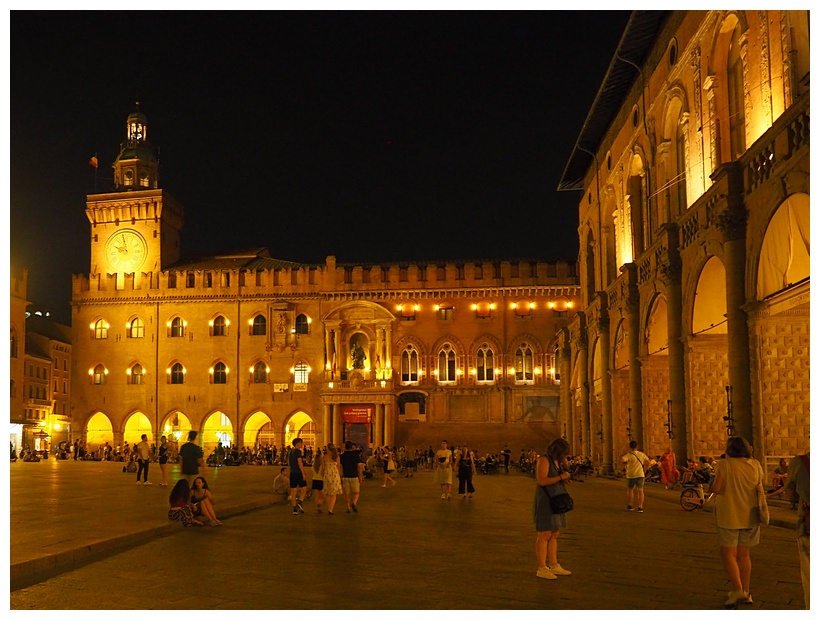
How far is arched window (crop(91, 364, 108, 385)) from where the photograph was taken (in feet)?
190

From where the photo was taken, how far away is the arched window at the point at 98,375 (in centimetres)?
5806

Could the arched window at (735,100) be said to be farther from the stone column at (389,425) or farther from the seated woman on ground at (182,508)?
the stone column at (389,425)

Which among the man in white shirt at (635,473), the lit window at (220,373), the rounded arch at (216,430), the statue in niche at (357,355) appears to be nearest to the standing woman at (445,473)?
the man in white shirt at (635,473)

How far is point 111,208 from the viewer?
60.5 meters

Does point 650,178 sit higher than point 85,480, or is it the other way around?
point 650,178

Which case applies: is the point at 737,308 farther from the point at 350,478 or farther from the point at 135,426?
the point at 135,426

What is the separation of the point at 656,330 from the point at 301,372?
32148 mm

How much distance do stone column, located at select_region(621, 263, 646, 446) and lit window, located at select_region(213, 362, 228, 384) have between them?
1336 inches

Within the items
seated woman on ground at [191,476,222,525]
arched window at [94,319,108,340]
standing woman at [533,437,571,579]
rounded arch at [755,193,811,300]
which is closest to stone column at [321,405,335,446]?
arched window at [94,319,108,340]

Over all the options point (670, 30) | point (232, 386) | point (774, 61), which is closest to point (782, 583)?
point (774, 61)

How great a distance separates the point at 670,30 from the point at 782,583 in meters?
18.8

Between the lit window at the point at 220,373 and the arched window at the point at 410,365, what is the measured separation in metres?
11.2

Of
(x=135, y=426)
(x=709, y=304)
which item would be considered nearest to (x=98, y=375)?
(x=135, y=426)

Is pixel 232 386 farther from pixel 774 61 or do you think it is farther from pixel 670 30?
pixel 774 61
